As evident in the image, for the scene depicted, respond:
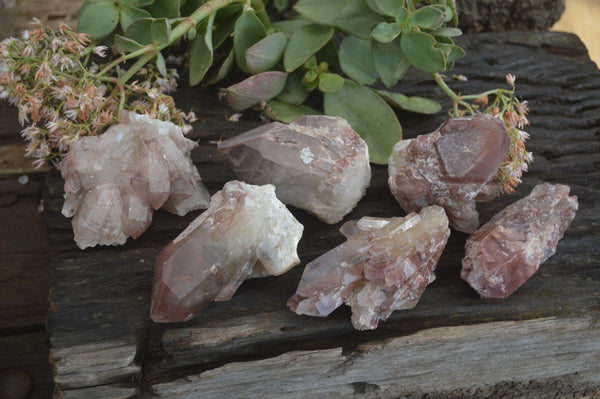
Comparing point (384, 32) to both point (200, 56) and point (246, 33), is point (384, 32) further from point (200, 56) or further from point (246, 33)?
→ point (200, 56)

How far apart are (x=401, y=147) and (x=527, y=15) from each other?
1036 mm

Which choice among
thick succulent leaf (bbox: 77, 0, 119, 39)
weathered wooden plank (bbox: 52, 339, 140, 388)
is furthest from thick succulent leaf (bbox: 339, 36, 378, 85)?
weathered wooden plank (bbox: 52, 339, 140, 388)

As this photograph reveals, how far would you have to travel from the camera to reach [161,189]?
145 centimetres

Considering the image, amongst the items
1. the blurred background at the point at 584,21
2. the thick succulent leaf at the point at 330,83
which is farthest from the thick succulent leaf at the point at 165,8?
the blurred background at the point at 584,21

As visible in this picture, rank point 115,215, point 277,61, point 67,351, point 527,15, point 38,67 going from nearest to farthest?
1. point 67,351
2. point 115,215
3. point 38,67
4. point 277,61
5. point 527,15

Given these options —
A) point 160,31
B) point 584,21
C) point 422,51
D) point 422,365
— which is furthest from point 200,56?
point 584,21

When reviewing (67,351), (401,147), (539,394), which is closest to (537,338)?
(539,394)

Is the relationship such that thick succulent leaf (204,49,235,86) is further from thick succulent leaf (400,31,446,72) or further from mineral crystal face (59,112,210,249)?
thick succulent leaf (400,31,446,72)

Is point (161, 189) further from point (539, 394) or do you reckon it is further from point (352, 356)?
point (539, 394)

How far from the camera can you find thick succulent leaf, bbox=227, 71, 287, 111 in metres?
1.65

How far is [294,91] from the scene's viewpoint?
5.76 ft

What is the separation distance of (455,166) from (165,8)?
0.79 meters

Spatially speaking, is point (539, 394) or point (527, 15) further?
point (527, 15)

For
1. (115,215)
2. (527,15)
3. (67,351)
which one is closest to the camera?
(67,351)
